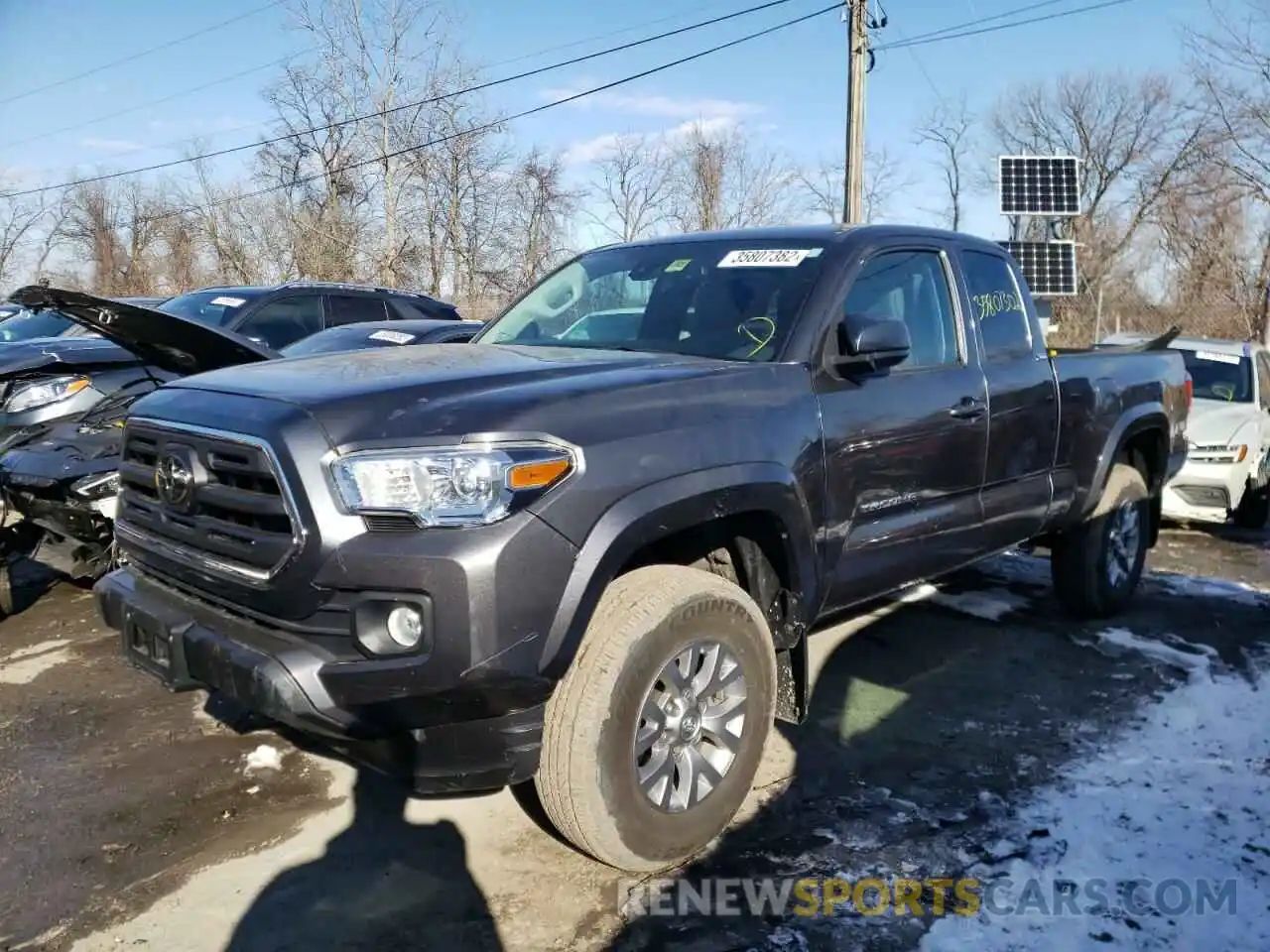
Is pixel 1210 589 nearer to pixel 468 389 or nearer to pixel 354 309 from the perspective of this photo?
pixel 468 389

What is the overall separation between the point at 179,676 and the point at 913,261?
3.21m

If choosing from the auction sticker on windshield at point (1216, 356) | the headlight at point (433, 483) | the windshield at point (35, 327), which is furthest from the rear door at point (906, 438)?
the windshield at point (35, 327)

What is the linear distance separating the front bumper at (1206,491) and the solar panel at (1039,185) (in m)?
8.54

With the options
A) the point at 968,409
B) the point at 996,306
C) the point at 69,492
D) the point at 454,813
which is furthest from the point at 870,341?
the point at 69,492

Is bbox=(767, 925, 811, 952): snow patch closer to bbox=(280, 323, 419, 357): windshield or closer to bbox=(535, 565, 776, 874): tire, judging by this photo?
bbox=(535, 565, 776, 874): tire

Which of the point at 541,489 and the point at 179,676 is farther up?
the point at 541,489

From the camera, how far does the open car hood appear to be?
13.6 feet

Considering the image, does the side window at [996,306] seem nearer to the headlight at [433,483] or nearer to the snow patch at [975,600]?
the snow patch at [975,600]

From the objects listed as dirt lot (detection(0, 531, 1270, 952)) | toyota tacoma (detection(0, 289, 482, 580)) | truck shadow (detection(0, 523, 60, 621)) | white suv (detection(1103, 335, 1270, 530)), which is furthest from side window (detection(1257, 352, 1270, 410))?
truck shadow (detection(0, 523, 60, 621))

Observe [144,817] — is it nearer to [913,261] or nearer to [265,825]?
[265,825]

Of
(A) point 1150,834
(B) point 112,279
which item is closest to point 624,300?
(A) point 1150,834

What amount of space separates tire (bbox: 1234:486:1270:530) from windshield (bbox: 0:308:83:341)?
1103 cm

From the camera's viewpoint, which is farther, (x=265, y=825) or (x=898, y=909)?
(x=265, y=825)

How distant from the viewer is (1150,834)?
10.4 ft
